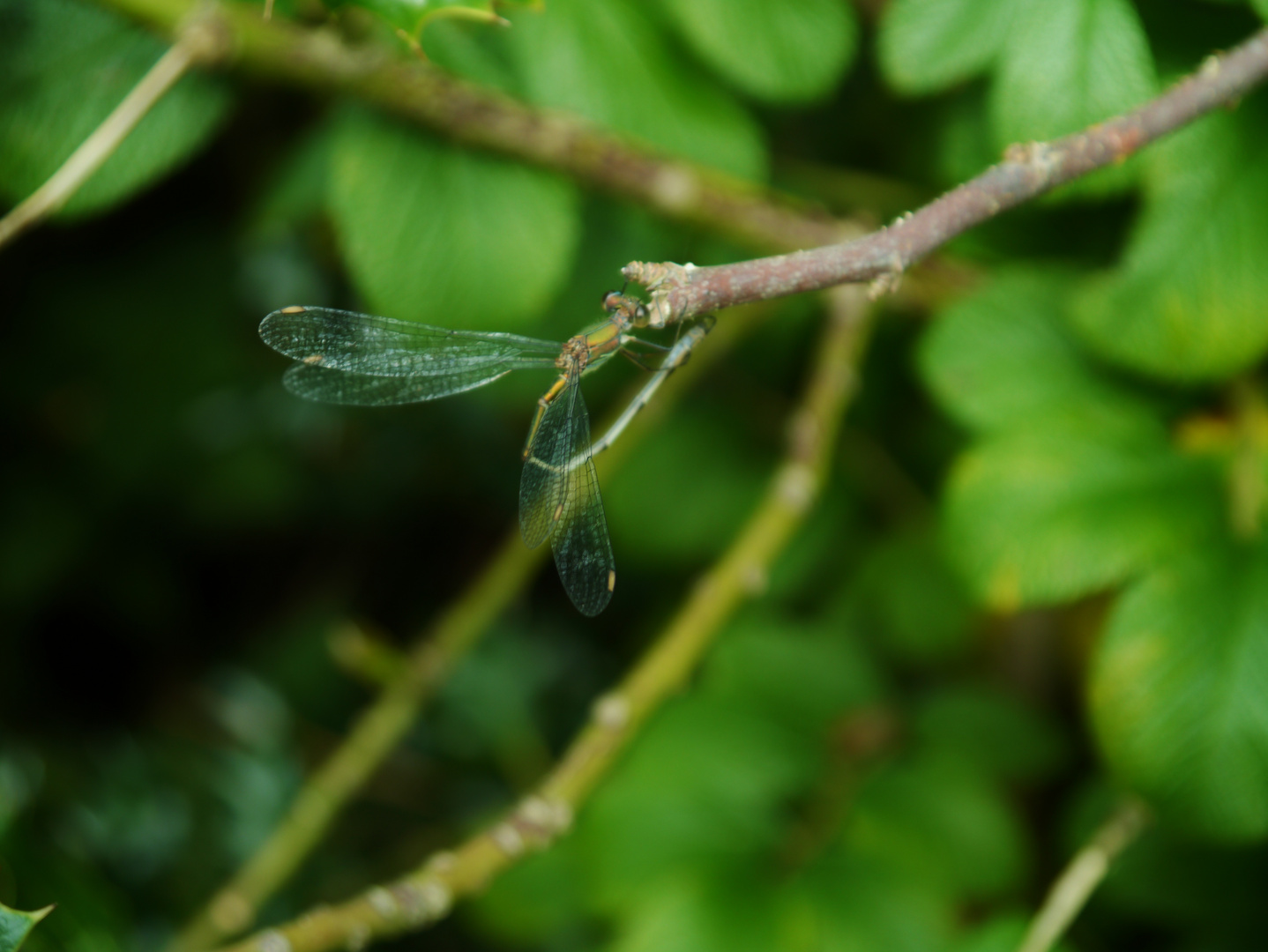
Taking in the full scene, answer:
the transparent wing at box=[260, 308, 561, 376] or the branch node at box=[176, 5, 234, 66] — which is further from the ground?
the branch node at box=[176, 5, 234, 66]

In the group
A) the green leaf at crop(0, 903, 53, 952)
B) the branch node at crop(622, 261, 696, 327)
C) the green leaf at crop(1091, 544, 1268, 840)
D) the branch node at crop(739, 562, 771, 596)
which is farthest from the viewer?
the branch node at crop(739, 562, 771, 596)

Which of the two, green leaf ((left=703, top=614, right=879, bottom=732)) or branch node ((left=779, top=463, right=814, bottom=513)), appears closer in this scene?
branch node ((left=779, top=463, right=814, bottom=513))

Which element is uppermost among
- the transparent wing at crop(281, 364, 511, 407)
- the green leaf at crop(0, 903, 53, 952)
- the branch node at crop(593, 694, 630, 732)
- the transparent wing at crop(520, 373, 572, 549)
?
the transparent wing at crop(281, 364, 511, 407)

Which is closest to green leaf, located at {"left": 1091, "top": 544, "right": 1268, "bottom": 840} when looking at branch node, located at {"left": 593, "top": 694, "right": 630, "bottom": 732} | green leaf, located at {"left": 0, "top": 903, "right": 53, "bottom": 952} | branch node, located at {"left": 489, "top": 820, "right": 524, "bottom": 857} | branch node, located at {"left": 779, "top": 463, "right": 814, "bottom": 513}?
branch node, located at {"left": 779, "top": 463, "right": 814, "bottom": 513}

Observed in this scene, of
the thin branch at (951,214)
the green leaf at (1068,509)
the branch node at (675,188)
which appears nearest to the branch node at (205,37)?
the branch node at (675,188)

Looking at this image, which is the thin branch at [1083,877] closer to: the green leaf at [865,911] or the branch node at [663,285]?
the green leaf at [865,911]

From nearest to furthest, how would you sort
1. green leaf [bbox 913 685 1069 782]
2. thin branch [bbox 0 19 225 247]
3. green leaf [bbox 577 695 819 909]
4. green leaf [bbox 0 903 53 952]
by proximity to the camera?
green leaf [bbox 0 903 53 952] → thin branch [bbox 0 19 225 247] → green leaf [bbox 577 695 819 909] → green leaf [bbox 913 685 1069 782]

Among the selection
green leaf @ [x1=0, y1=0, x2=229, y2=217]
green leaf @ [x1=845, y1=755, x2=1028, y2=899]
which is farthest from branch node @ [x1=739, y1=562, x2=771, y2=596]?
green leaf @ [x1=0, y1=0, x2=229, y2=217]

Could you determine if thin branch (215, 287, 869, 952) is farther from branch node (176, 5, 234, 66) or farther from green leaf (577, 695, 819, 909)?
branch node (176, 5, 234, 66)
